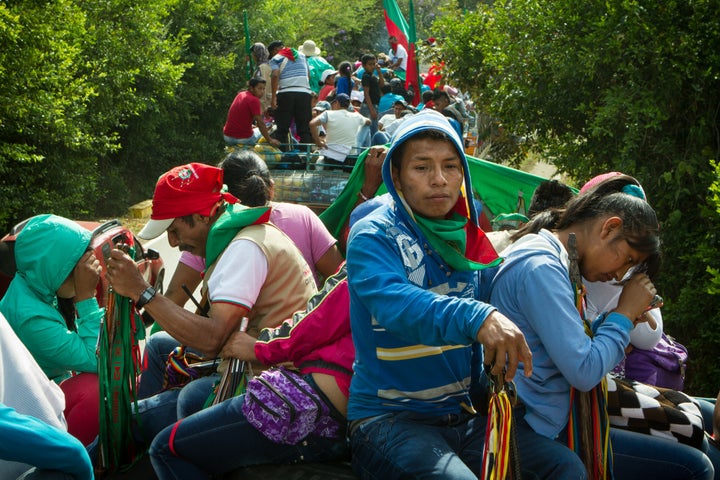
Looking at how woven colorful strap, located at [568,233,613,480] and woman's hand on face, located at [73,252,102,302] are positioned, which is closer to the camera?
woven colorful strap, located at [568,233,613,480]

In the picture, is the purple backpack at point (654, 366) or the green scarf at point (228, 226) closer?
the green scarf at point (228, 226)

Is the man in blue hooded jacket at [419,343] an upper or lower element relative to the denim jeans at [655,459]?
upper

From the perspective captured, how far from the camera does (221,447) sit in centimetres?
317

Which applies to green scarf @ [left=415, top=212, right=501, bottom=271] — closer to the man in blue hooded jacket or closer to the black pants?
the man in blue hooded jacket

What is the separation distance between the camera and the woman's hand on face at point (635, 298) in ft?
10.2

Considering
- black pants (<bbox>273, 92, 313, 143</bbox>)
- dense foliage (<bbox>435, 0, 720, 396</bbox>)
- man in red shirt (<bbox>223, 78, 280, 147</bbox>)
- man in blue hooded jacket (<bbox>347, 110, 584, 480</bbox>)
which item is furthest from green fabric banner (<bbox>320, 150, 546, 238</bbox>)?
black pants (<bbox>273, 92, 313, 143</bbox>)

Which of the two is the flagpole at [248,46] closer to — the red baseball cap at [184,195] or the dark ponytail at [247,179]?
the dark ponytail at [247,179]

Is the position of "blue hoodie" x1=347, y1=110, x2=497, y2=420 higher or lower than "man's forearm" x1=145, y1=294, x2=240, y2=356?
higher

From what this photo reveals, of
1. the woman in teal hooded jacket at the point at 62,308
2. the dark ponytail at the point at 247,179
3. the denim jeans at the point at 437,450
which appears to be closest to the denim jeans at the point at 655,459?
the denim jeans at the point at 437,450

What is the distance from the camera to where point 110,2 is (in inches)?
480

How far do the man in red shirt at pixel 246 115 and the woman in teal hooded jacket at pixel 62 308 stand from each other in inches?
327

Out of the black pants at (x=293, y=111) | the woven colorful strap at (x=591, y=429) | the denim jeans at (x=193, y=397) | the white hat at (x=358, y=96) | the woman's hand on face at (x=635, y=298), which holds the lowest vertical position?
the white hat at (x=358, y=96)

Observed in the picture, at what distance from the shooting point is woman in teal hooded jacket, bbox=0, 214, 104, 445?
4.02m

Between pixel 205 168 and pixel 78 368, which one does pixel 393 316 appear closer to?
pixel 205 168
